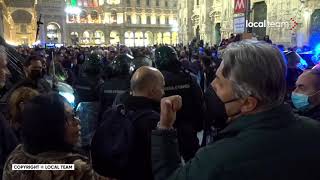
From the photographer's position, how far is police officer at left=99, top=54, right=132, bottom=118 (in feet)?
14.8

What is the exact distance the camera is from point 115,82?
454 cm

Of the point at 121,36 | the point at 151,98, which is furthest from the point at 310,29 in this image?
the point at 121,36

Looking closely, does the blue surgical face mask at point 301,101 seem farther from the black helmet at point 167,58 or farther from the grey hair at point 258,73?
the grey hair at point 258,73

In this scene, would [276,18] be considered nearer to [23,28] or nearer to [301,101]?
[301,101]

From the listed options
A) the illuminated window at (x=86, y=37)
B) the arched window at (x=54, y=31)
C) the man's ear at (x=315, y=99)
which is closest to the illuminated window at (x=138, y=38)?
the illuminated window at (x=86, y=37)

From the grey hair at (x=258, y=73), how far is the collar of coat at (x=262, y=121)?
0.04m

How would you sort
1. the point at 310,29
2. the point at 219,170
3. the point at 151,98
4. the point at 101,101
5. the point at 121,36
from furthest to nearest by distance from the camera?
the point at 121,36, the point at 310,29, the point at 101,101, the point at 151,98, the point at 219,170

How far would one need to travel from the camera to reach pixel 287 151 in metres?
1.53

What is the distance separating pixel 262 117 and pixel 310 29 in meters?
22.2

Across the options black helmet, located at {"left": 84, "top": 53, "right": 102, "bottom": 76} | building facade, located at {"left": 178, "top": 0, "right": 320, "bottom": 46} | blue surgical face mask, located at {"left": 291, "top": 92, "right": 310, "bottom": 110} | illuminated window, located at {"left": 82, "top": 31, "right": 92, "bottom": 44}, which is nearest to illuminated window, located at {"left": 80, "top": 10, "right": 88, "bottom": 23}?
illuminated window, located at {"left": 82, "top": 31, "right": 92, "bottom": 44}

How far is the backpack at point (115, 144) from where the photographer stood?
2.39m

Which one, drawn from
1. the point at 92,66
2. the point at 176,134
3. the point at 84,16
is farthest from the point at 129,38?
the point at 176,134

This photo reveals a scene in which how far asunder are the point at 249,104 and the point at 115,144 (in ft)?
3.64

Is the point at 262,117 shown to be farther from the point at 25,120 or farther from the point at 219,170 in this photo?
the point at 25,120
